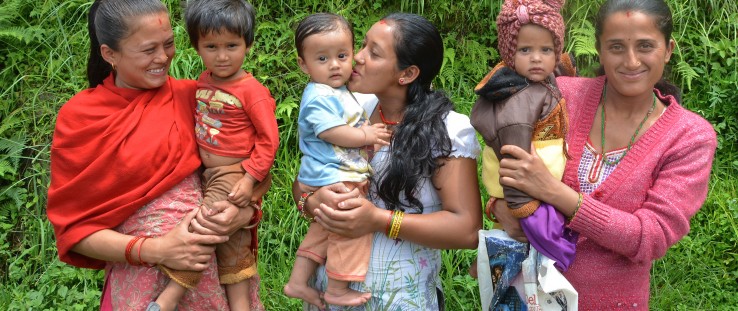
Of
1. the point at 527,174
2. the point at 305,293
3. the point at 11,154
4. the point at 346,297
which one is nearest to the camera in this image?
the point at 527,174

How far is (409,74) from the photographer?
292 cm

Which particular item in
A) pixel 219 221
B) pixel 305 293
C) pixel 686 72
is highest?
pixel 219 221

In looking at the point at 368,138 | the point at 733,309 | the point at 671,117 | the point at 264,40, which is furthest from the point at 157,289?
the point at 733,309

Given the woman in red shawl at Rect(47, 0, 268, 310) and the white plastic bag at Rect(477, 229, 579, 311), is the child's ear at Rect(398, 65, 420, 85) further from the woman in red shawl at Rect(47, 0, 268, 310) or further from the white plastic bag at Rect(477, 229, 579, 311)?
the woman in red shawl at Rect(47, 0, 268, 310)

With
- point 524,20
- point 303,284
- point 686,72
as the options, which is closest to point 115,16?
point 303,284

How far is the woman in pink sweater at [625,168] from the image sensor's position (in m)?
2.61

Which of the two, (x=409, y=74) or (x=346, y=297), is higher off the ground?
(x=409, y=74)

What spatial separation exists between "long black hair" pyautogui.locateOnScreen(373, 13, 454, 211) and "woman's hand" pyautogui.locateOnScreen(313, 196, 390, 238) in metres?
0.11

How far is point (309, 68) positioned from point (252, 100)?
0.80 ft

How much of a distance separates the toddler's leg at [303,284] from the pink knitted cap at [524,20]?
106 centimetres

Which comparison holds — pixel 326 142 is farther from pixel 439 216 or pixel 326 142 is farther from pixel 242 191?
pixel 439 216

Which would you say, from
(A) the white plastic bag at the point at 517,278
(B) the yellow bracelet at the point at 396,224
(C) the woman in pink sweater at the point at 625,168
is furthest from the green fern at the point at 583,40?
(B) the yellow bracelet at the point at 396,224

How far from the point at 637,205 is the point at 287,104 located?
278 centimetres

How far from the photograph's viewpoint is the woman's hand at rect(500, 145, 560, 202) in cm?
261
